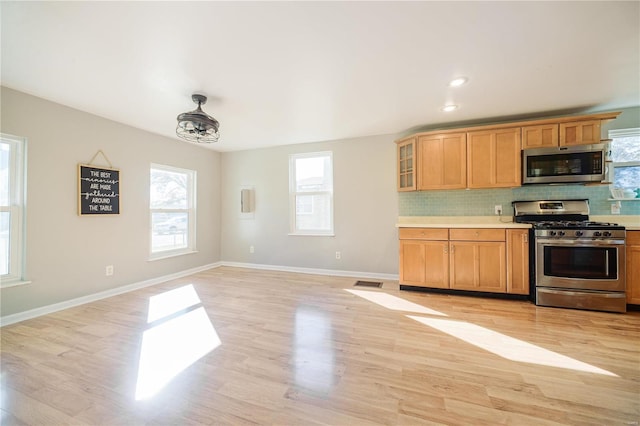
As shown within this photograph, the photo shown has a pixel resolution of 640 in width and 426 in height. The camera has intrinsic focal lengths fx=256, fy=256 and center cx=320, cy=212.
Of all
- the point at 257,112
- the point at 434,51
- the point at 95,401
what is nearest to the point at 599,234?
the point at 434,51

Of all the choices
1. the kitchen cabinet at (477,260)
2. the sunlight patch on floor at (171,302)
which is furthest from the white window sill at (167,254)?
the kitchen cabinet at (477,260)

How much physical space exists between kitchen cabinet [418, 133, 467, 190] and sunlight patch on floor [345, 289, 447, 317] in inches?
64.9

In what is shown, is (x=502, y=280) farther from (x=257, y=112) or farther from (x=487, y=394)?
(x=257, y=112)

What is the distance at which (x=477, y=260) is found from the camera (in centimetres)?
335

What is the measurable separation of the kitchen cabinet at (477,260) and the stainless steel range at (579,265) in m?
0.35

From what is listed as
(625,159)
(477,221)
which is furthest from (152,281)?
(625,159)

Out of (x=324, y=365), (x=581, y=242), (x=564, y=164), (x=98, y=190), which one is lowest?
(x=324, y=365)

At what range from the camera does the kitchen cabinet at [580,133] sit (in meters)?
3.15

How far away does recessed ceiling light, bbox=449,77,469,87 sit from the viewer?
8.22ft

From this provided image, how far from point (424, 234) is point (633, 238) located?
7.02ft

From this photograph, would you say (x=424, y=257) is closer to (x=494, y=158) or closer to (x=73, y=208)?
(x=494, y=158)

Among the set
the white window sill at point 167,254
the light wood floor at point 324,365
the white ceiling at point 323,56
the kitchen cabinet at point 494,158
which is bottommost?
the light wood floor at point 324,365

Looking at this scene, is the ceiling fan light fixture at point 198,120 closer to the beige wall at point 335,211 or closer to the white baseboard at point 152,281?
the beige wall at point 335,211

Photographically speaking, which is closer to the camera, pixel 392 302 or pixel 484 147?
pixel 392 302
